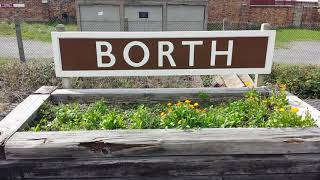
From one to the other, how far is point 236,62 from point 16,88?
3.78 metres

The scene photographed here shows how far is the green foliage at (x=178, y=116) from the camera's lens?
10.1ft

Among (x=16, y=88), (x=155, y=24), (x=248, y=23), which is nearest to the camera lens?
(x=16, y=88)

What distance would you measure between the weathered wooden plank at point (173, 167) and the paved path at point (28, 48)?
869cm

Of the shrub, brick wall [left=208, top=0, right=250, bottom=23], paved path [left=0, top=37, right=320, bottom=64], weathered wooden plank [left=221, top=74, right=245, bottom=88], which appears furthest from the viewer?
brick wall [left=208, top=0, right=250, bottom=23]

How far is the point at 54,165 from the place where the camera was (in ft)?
8.65

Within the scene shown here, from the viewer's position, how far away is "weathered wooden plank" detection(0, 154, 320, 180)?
264 centimetres

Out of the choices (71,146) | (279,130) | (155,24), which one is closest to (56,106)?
(71,146)

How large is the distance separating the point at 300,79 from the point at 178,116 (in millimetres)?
3588

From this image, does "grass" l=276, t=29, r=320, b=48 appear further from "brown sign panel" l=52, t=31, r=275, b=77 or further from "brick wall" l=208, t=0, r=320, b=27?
"brown sign panel" l=52, t=31, r=275, b=77

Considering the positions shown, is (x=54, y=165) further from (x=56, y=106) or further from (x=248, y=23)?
(x=248, y=23)

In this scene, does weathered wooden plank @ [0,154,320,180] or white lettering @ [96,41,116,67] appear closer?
weathered wooden plank @ [0,154,320,180]

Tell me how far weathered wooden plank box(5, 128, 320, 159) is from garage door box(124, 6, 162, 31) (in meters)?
6.92

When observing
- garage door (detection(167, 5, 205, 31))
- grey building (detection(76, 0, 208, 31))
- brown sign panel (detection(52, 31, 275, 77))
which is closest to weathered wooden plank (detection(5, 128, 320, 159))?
brown sign panel (detection(52, 31, 275, 77))

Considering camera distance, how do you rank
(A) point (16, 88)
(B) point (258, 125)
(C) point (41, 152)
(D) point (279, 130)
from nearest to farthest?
(C) point (41, 152)
(D) point (279, 130)
(B) point (258, 125)
(A) point (16, 88)
